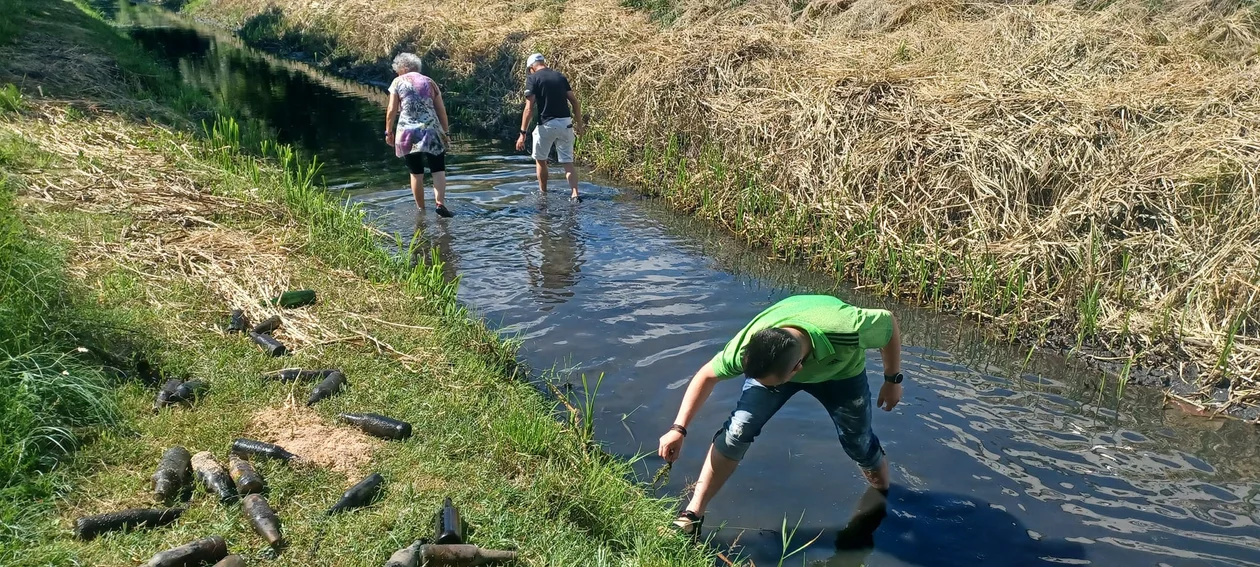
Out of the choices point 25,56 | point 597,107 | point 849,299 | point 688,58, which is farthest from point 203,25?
point 849,299

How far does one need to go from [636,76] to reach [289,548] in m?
10.6

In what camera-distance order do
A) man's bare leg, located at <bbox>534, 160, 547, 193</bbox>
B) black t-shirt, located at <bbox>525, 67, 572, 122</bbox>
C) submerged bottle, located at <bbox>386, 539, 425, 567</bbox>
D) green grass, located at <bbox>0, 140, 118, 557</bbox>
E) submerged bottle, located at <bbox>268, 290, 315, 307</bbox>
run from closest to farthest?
submerged bottle, located at <bbox>386, 539, 425, 567</bbox> → green grass, located at <bbox>0, 140, 118, 557</bbox> → submerged bottle, located at <bbox>268, 290, 315, 307</bbox> → black t-shirt, located at <bbox>525, 67, 572, 122</bbox> → man's bare leg, located at <bbox>534, 160, 547, 193</bbox>

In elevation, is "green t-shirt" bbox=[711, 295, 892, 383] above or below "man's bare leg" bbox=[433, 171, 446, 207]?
above

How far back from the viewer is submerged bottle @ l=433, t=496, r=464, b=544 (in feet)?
12.8

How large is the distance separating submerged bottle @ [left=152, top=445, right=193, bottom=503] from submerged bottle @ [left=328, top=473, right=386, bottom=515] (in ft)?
2.35

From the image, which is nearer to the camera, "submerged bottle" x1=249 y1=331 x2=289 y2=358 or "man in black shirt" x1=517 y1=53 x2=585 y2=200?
"submerged bottle" x1=249 y1=331 x2=289 y2=358

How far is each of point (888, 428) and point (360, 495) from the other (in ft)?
11.5

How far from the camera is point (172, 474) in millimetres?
4211

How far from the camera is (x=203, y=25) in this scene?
39469mm

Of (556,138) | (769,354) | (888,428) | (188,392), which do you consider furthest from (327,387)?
(556,138)

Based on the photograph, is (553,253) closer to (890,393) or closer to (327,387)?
(327,387)

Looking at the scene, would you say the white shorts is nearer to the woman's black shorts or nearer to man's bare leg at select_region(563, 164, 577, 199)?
man's bare leg at select_region(563, 164, 577, 199)

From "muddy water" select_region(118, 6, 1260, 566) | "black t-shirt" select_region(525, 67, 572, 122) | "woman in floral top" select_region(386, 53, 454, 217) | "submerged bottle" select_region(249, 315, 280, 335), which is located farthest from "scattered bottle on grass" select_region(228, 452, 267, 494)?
"black t-shirt" select_region(525, 67, 572, 122)

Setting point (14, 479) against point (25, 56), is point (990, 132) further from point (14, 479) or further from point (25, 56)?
point (25, 56)
